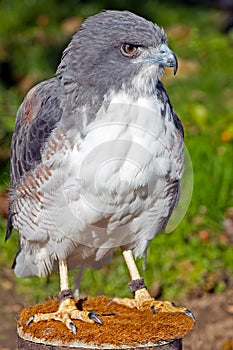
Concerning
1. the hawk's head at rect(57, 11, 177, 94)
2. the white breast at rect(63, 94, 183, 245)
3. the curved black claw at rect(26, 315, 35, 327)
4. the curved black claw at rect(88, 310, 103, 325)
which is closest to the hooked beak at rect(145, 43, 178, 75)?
the hawk's head at rect(57, 11, 177, 94)

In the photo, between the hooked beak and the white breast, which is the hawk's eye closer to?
the hooked beak

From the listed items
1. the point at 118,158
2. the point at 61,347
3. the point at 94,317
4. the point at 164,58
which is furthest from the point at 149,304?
the point at 164,58

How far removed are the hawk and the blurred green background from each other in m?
1.25

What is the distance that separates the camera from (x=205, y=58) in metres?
10.9

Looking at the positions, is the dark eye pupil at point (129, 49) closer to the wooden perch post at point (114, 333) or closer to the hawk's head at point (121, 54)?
the hawk's head at point (121, 54)

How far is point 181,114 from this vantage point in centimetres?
883

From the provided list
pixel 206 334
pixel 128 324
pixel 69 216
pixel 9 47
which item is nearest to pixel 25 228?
pixel 69 216

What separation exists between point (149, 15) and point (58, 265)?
7273 millimetres

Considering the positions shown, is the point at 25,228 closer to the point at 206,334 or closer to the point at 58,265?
the point at 58,265

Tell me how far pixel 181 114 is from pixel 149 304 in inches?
170

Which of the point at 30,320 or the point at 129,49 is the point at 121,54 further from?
the point at 30,320

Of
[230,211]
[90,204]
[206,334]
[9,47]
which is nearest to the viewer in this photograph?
[90,204]

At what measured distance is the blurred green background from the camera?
6.63 meters

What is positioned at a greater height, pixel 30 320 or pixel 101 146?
pixel 101 146
